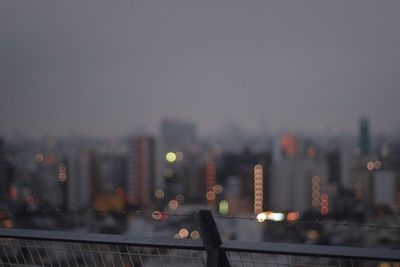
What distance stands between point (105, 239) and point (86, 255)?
0.50ft

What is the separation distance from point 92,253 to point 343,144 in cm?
3134

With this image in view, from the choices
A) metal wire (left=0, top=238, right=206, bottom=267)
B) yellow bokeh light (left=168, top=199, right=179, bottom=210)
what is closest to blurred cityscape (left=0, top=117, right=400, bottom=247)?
yellow bokeh light (left=168, top=199, right=179, bottom=210)

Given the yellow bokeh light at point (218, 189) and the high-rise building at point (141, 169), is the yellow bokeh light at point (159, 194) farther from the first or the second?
the yellow bokeh light at point (218, 189)

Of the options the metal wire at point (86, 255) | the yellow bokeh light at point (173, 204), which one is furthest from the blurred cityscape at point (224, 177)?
the metal wire at point (86, 255)

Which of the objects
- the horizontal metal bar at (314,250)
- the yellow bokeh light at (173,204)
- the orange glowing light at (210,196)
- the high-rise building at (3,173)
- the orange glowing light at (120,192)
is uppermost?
the horizontal metal bar at (314,250)

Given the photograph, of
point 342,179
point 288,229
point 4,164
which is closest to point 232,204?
point 342,179

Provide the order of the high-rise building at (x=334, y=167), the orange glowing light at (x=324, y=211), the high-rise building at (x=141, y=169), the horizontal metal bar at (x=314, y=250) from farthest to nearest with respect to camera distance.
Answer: the high-rise building at (x=334, y=167) < the high-rise building at (x=141, y=169) < the orange glowing light at (x=324, y=211) < the horizontal metal bar at (x=314, y=250)

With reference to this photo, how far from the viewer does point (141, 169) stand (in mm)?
31406

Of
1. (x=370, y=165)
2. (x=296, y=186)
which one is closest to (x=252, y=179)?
(x=296, y=186)

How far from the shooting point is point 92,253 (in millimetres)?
1703

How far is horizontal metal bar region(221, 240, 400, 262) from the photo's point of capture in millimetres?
1328

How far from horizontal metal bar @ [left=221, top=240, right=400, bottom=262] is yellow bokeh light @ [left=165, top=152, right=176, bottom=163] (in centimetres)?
3210

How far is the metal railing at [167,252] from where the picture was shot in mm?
1373

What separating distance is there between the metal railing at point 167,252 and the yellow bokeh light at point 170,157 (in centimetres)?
3171
